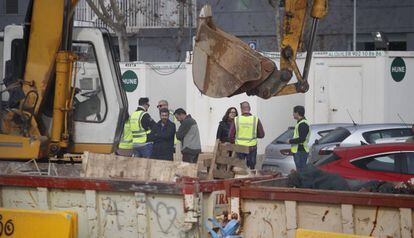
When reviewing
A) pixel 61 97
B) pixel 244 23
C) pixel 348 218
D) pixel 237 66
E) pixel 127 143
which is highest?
pixel 244 23

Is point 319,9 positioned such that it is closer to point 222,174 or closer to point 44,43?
point 222,174

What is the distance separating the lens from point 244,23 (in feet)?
117

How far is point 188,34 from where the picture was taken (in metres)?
36.5

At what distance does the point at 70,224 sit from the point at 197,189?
47.1 inches

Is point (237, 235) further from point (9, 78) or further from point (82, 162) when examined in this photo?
point (9, 78)

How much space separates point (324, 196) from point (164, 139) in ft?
36.9

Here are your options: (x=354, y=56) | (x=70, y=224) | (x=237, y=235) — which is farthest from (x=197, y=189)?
(x=354, y=56)

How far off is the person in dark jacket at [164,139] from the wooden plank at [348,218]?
11261 mm

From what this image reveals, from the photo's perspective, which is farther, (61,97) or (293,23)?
(61,97)

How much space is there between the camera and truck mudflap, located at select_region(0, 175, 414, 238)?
7.43 metres

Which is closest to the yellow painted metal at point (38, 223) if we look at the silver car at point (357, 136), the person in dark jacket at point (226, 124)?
the silver car at point (357, 136)

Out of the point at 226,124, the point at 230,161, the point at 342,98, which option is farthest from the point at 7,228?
the point at 342,98

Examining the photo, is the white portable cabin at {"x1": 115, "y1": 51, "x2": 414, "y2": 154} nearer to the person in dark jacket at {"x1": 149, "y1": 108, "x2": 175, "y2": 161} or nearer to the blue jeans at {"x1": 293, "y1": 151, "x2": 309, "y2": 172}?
the blue jeans at {"x1": 293, "y1": 151, "x2": 309, "y2": 172}

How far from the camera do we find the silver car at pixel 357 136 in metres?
17.7
